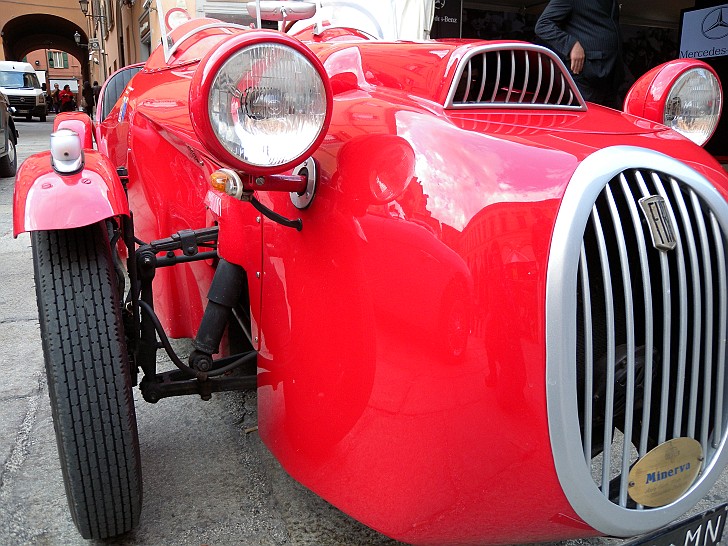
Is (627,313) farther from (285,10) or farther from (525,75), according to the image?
(285,10)

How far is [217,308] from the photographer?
1825mm

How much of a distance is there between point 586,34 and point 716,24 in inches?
206

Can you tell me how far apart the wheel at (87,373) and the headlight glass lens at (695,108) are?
5.29ft

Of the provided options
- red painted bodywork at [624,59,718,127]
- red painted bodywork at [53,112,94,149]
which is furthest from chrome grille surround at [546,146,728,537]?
red painted bodywork at [53,112,94,149]

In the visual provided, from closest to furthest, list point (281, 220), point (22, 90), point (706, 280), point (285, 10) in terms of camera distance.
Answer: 1. point (706, 280)
2. point (281, 220)
3. point (285, 10)
4. point (22, 90)

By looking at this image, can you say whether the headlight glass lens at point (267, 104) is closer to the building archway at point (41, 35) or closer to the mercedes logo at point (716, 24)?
the mercedes logo at point (716, 24)

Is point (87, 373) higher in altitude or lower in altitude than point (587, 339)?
lower

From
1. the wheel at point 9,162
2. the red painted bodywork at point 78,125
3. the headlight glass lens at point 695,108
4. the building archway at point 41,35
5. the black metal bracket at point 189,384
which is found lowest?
the wheel at point 9,162

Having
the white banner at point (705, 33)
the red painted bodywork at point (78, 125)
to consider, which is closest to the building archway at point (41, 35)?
the white banner at point (705, 33)

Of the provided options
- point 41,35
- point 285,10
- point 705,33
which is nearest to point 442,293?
point 285,10

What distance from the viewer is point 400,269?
4.20 feet

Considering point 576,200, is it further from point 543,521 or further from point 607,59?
point 607,59

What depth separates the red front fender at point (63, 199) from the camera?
1.61 metres

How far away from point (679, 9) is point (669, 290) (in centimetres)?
919
